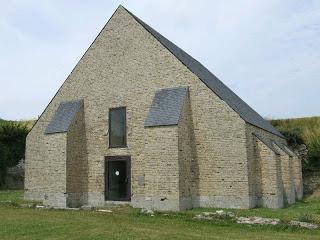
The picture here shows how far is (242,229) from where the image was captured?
12391mm

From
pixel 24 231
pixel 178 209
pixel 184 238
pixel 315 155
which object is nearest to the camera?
pixel 184 238

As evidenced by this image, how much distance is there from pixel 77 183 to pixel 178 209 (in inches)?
234

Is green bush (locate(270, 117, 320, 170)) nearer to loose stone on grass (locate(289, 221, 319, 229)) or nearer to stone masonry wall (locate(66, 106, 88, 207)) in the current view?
stone masonry wall (locate(66, 106, 88, 207))

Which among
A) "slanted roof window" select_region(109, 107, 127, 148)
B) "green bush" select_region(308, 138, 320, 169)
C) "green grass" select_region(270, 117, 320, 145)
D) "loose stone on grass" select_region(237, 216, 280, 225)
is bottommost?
"loose stone on grass" select_region(237, 216, 280, 225)

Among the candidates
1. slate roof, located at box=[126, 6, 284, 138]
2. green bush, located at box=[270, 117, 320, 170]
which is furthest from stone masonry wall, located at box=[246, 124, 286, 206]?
green bush, located at box=[270, 117, 320, 170]

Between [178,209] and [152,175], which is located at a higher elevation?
[152,175]

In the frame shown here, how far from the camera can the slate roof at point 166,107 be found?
1697 cm

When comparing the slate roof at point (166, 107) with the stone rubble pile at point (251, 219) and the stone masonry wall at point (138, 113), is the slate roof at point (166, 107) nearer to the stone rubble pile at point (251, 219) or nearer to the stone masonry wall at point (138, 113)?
the stone masonry wall at point (138, 113)

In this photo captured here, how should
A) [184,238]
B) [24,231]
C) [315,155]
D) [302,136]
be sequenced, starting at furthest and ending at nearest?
1. [302,136]
2. [315,155]
3. [24,231]
4. [184,238]

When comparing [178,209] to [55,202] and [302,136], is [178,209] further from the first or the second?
[302,136]

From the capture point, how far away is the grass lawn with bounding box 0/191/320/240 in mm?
10805

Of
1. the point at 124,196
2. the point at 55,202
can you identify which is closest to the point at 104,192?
the point at 124,196

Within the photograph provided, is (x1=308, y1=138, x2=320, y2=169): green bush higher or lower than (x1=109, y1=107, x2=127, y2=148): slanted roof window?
lower

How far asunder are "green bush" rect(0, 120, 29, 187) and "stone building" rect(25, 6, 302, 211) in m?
6.89
